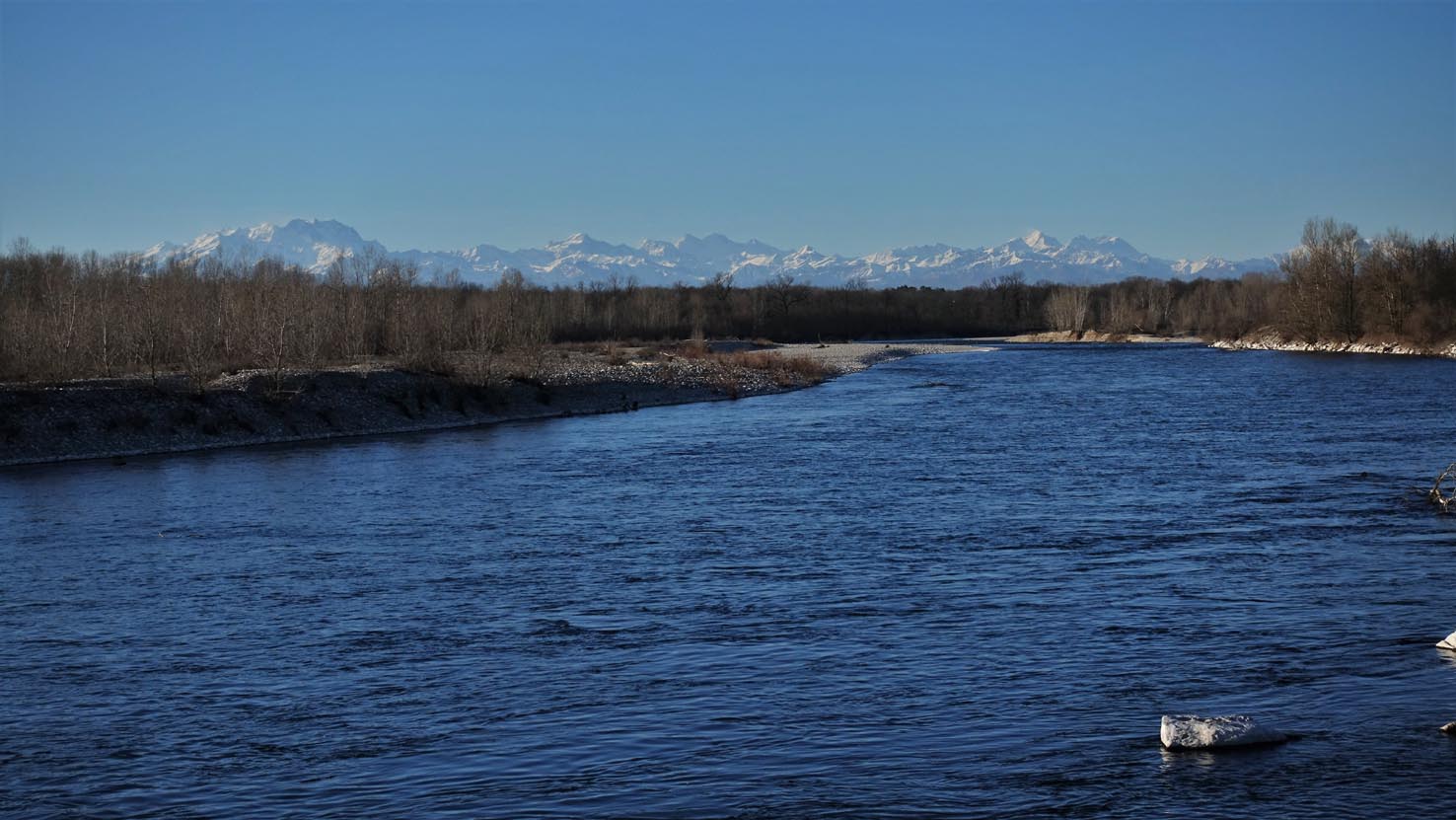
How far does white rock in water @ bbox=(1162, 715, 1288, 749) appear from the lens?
11.1m

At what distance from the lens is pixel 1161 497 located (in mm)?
26547

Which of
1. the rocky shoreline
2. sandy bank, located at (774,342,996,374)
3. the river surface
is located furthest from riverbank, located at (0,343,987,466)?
the rocky shoreline

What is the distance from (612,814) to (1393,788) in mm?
6142

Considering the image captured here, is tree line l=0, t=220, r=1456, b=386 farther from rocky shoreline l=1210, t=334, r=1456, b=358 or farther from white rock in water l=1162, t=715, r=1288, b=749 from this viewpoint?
white rock in water l=1162, t=715, r=1288, b=749

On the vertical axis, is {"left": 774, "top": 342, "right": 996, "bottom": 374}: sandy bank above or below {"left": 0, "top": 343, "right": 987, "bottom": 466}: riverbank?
above

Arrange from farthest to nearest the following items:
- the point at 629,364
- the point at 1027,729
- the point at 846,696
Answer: the point at 629,364, the point at 846,696, the point at 1027,729

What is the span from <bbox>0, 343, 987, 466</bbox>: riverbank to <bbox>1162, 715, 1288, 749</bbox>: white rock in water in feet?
122

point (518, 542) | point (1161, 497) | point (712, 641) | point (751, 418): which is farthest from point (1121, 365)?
point (712, 641)

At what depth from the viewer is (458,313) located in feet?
232

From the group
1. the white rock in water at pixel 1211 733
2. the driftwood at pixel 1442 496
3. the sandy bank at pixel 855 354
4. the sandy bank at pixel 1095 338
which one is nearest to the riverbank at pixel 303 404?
the sandy bank at pixel 855 354

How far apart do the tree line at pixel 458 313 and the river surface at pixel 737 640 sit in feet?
67.2

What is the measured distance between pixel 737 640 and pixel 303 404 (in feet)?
121

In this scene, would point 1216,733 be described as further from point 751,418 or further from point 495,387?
point 495,387

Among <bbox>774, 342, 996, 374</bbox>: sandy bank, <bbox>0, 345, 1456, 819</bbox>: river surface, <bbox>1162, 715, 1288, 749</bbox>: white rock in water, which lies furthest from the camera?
<bbox>774, 342, 996, 374</bbox>: sandy bank
